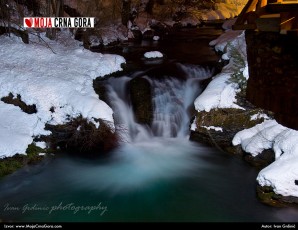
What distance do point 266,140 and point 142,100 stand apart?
196 inches

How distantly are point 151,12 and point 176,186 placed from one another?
2214 centimetres

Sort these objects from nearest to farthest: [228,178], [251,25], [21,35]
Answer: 1. [251,25]
2. [228,178]
3. [21,35]

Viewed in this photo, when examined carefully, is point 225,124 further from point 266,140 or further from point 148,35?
point 148,35

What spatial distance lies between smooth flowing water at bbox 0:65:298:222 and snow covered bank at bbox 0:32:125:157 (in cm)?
103

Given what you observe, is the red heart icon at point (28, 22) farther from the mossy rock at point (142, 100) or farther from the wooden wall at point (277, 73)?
the wooden wall at point (277, 73)

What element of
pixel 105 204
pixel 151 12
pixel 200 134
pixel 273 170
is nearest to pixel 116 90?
pixel 200 134

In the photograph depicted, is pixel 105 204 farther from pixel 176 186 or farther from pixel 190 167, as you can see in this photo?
pixel 190 167

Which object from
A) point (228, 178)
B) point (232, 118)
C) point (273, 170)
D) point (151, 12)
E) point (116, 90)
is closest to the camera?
point (273, 170)

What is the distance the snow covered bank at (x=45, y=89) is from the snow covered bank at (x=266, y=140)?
12.8ft

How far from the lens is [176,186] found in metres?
10.1

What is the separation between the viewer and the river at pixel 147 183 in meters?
8.73

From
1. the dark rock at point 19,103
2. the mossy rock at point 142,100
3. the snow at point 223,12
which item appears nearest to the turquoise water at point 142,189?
the mossy rock at point 142,100

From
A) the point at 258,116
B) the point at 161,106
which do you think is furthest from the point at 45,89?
the point at 258,116

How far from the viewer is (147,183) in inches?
398
